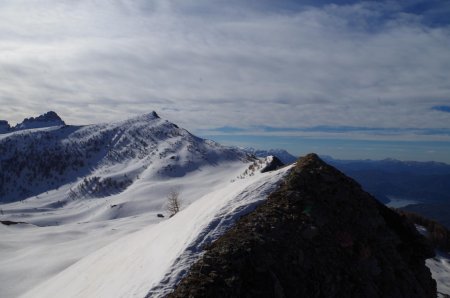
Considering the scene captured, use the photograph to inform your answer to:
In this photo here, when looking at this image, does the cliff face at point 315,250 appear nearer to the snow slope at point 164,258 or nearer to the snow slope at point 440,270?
the snow slope at point 164,258

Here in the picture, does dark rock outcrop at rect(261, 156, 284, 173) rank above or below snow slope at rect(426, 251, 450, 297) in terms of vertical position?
above

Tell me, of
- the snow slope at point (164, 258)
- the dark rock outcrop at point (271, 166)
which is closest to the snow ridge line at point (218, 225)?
the snow slope at point (164, 258)

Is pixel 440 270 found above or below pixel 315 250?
below

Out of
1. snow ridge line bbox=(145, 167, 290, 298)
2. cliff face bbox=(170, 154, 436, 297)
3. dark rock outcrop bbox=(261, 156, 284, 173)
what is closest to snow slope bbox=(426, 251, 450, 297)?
dark rock outcrop bbox=(261, 156, 284, 173)

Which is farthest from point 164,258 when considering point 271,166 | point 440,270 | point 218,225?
point 440,270

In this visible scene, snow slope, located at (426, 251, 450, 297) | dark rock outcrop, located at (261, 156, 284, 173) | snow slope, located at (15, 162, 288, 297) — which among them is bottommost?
snow slope, located at (426, 251, 450, 297)

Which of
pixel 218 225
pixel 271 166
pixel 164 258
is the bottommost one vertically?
pixel 164 258

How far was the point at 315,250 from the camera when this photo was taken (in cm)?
1289

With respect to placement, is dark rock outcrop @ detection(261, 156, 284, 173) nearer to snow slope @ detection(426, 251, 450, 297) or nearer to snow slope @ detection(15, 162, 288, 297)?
snow slope @ detection(15, 162, 288, 297)

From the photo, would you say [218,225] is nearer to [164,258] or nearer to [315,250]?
[164,258]

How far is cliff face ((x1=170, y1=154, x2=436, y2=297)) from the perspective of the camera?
11.3 metres

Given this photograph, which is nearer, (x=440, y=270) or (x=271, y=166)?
(x=271, y=166)

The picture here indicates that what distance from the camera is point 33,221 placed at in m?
151

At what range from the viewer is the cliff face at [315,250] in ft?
37.0
